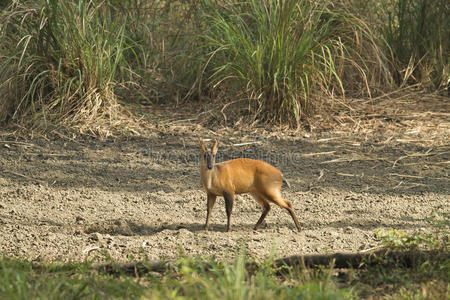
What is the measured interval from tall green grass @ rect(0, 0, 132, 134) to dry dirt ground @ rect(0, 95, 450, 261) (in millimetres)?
399

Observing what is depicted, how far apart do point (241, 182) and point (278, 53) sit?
2.33 meters

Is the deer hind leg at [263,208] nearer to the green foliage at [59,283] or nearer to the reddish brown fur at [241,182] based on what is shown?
the reddish brown fur at [241,182]

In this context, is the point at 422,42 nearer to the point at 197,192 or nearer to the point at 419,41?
the point at 419,41

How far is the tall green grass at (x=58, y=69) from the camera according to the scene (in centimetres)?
672

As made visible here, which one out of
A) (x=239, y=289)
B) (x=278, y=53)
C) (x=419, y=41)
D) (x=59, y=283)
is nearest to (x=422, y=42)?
(x=419, y=41)

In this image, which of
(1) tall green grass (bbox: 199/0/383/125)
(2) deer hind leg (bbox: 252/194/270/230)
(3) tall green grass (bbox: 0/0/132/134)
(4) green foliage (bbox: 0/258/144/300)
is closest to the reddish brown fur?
(2) deer hind leg (bbox: 252/194/270/230)

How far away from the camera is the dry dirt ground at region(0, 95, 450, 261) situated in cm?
447

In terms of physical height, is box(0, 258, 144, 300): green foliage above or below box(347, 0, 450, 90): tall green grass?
below

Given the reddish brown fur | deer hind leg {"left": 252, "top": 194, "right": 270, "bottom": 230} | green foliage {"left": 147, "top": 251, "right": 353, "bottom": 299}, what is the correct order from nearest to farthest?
green foliage {"left": 147, "top": 251, "right": 353, "bottom": 299} → the reddish brown fur → deer hind leg {"left": 252, "top": 194, "right": 270, "bottom": 230}

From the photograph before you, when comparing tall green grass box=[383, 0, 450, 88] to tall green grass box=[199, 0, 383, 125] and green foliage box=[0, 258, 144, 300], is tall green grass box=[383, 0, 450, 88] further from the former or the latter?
green foliage box=[0, 258, 144, 300]

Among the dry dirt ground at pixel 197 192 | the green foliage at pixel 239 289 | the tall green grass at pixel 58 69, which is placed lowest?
the dry dirt ground at pixel 197 192

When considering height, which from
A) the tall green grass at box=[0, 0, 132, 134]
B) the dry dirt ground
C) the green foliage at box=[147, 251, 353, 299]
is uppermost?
the tall green grass at box=[0, 0, 132, 134]

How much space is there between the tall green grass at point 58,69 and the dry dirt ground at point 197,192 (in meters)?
0.40

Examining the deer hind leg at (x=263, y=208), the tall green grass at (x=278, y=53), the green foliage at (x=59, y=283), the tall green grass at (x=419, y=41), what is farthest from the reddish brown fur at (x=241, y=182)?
the tall green grass at (x=419, y=41)
